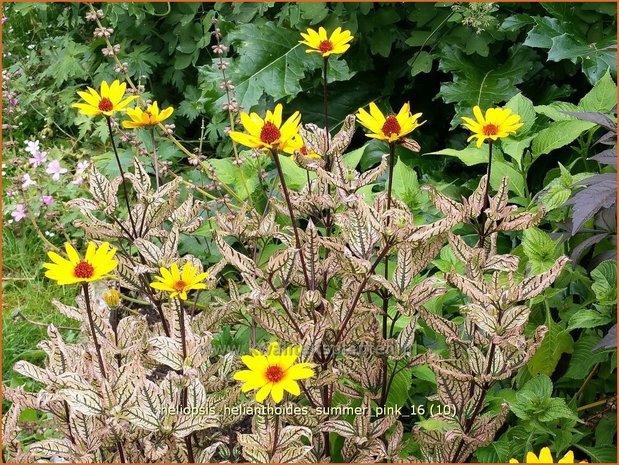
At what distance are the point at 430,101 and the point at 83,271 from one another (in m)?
2.18

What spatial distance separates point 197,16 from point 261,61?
80 centimetres

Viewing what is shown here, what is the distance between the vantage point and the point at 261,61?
294 cm

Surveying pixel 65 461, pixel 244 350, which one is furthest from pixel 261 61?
pixel 65 461

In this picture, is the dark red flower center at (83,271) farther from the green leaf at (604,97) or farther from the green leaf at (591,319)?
the green leaf at (604,97)

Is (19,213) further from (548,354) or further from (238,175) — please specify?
(548,354)

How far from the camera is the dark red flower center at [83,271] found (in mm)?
1246

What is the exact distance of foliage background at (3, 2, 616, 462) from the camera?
5.61 ft

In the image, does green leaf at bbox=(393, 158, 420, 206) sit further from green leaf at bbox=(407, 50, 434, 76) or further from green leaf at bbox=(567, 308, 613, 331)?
green leaf at bbox=(407, 50, 434, 76)

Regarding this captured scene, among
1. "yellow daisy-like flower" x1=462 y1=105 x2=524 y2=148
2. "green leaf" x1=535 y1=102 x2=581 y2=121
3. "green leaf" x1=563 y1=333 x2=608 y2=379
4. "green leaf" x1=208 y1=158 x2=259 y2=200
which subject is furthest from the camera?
"green leaf" x1=208 y1=158 x2=259 y2=200

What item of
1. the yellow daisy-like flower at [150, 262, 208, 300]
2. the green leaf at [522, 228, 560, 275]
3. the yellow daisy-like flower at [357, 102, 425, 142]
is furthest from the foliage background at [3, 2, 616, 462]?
the yellow daisy-like flower at [150, 262, 208, 300]

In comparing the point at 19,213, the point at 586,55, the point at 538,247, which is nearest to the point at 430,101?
the point at 586,55

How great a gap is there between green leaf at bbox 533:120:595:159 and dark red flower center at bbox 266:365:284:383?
1083 millimetres

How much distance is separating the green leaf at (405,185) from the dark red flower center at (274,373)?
84cm

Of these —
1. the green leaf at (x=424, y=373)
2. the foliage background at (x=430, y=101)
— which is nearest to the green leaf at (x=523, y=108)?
the foliage background at (x=430, y=101)
